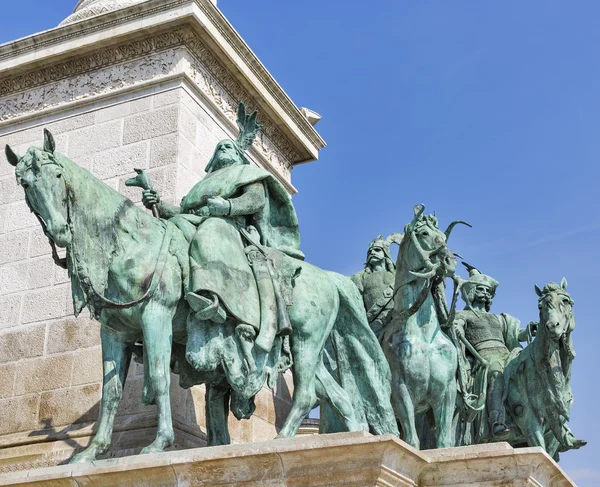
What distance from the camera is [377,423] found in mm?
8969

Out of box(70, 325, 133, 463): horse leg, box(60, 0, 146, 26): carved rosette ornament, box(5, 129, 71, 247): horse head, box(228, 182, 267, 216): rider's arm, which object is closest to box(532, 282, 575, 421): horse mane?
box(228, 182, 267, 216): rider's arm

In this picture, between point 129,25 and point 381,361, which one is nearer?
point 381,361

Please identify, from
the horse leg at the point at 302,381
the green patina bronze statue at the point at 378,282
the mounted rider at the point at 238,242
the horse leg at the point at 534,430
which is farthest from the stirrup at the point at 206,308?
the horse leg at the point at 534,430

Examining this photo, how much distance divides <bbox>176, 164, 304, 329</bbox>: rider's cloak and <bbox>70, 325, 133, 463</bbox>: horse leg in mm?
796

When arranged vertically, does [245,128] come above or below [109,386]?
above

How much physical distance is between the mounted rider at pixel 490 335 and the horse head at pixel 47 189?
220 inches

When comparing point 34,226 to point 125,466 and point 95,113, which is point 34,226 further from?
point 125,466

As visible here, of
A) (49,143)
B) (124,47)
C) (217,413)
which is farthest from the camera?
(124,47)

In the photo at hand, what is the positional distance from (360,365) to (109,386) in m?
2.37

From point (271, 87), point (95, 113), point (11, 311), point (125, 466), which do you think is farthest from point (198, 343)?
point (271, 87)

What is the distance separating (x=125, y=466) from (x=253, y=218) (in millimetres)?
3045

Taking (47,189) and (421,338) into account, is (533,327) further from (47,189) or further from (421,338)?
(47,189)

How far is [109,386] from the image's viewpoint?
26.2 ft

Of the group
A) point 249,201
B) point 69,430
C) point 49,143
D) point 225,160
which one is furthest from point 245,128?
point 69,430
